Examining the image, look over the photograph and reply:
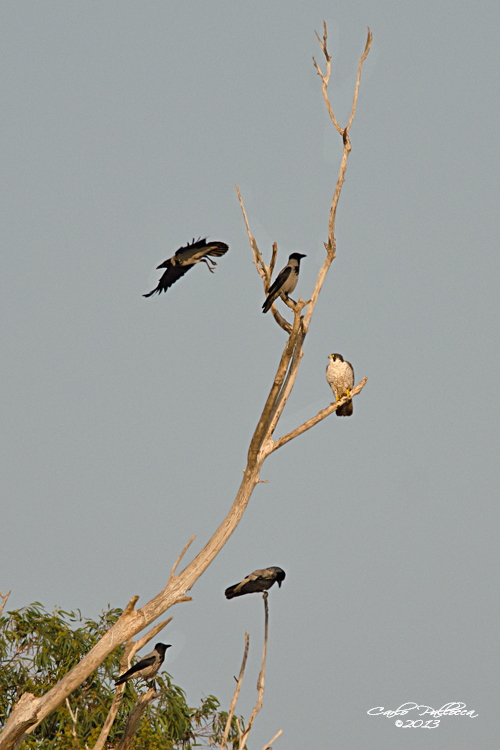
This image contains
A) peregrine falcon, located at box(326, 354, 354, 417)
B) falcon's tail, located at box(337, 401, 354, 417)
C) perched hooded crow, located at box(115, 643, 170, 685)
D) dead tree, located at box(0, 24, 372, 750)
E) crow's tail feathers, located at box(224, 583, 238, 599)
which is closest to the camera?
dead tree, located at box(0, 24, 372, 750)

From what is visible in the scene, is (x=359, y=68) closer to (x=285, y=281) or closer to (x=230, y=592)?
(x=285, y=281)

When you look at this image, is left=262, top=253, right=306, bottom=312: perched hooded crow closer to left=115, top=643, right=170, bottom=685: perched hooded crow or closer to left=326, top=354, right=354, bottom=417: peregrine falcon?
left=326, top=354, right=354, bottom=417: peregrine falcon

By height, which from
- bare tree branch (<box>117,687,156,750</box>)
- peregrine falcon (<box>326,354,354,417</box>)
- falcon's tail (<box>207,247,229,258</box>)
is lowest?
bare tree branch (<box>117,687,156,750</box>)

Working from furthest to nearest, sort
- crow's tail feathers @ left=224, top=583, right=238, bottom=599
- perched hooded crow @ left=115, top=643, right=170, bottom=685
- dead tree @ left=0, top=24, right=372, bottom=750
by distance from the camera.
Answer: crow's tail feathers @ left=224, top=583, right=238, bottom=599 → perched hooded crow @ left=115, top=643, right=170, bottom=685 → dead tree @ left=0, top=24, right=372, bottom=750

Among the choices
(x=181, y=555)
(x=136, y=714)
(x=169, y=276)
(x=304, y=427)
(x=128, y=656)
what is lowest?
(x=136, y=714)

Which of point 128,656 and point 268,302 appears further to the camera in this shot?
point 268,302

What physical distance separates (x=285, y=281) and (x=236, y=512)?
225cm

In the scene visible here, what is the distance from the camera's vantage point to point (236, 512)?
753 centimetres

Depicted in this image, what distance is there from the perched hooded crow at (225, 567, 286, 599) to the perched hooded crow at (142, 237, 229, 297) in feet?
9.19

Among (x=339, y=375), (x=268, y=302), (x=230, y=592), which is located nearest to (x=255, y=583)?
(x=230, y=592)

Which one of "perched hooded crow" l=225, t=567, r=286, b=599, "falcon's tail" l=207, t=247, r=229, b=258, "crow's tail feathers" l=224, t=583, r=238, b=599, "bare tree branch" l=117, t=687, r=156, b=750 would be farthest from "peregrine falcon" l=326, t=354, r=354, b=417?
"bare tree branch" l=117, t=687, r=156, b=750

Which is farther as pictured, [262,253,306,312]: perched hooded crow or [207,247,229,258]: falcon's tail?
[262,253,306,312]: perched hooded crow

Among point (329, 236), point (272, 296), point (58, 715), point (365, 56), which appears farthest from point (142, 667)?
point (58, 715)

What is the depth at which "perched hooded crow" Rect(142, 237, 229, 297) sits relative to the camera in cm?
784
